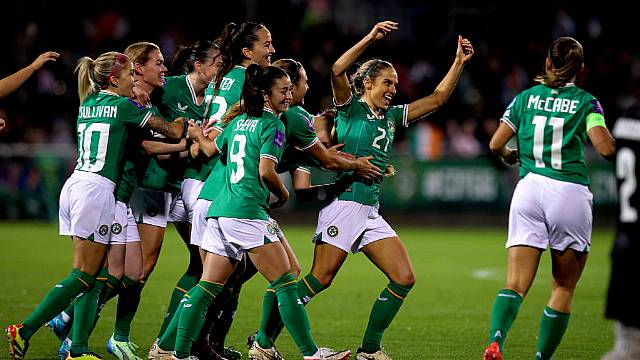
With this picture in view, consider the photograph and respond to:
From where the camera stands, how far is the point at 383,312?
719cm

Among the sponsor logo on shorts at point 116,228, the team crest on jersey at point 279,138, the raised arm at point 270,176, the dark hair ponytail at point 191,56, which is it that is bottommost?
the sponsor logo on shorts at point 116,228

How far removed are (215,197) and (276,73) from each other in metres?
0.96

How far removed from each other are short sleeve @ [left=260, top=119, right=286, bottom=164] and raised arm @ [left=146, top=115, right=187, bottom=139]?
0.93 metres

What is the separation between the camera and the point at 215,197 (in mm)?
6762

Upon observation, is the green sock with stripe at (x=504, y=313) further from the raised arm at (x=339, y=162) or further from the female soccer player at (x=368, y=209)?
the raised arm at (x=339, y=162)

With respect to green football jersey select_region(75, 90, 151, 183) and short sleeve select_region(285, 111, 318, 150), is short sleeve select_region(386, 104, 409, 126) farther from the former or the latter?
green football jersey select_region(75, 90, 151, 183)

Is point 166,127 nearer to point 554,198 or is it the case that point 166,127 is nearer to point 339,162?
point 339,162

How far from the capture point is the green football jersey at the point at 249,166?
6.32 metres

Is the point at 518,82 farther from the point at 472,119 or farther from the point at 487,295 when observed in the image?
the point at 487,295

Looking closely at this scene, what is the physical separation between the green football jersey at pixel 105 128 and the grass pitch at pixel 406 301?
61.6 inches

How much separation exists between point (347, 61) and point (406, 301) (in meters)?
4.33

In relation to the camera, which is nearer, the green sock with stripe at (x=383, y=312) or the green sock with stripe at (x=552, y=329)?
the green sock with stripe at (x=552, y=329)

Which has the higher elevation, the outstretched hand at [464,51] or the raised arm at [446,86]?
the outstretched hand at [464,51]

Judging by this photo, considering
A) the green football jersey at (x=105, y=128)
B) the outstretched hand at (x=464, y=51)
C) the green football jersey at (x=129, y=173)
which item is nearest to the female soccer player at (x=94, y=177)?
the green football jersey at (x=105, y=128)
